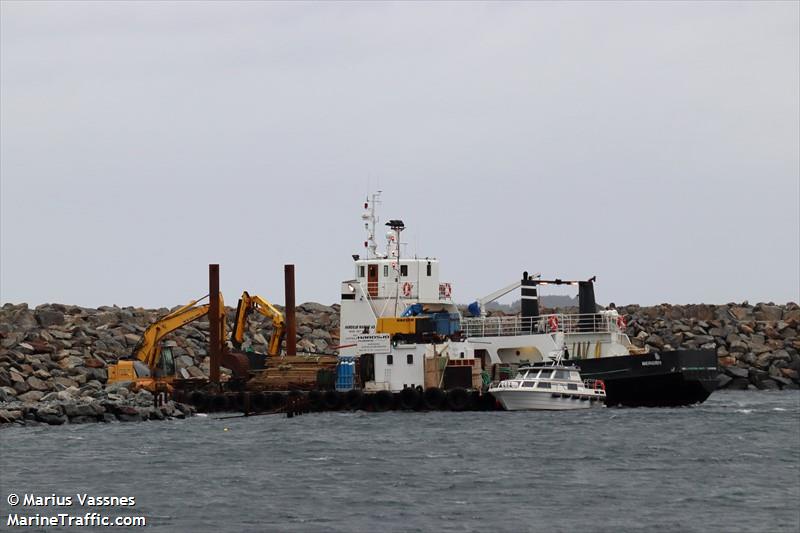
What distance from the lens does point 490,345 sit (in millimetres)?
50031

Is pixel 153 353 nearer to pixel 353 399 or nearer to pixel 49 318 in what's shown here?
pixel 353 399

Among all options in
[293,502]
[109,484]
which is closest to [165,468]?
[109,484]

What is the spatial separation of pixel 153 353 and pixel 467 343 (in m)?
12.3

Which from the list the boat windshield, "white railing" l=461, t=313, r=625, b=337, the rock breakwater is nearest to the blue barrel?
"white railing" l=461, t=313, r=625, b=337

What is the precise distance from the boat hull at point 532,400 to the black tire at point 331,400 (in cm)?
488

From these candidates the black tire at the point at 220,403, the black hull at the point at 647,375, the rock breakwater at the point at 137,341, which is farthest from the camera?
the black tire at the point at 220,403

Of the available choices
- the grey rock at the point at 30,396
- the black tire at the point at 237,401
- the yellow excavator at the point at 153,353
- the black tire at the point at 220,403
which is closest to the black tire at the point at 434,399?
the black tire at the point at 237,401

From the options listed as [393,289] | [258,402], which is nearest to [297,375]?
[258,402]

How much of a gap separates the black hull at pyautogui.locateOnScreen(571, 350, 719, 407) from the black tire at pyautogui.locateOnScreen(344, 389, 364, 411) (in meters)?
6.76

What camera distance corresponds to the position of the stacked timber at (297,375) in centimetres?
4991

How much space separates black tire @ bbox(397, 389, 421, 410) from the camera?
4741cm

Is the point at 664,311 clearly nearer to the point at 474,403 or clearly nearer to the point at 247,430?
the point at 474,403

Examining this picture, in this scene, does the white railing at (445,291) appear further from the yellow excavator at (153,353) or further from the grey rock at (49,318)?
the grey rock at (49,318)

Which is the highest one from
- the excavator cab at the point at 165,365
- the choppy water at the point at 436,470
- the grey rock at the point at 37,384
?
the excavator cab at the point at 165,365
